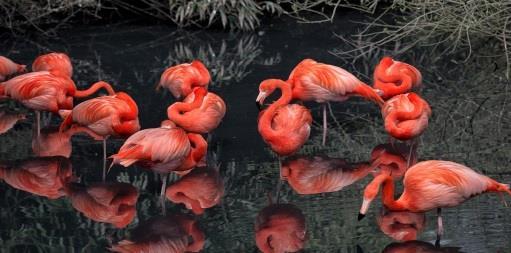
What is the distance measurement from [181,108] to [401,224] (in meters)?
1.78

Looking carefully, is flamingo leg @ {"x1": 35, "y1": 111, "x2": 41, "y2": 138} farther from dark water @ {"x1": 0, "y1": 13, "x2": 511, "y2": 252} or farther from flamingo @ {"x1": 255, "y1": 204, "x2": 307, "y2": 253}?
flamingo @ {"x1": 255, "y1": 204, "x2": 307, "y2": 253}

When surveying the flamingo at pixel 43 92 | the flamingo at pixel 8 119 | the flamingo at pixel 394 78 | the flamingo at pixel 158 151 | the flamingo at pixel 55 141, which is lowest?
the flamingo at pixel 8 119

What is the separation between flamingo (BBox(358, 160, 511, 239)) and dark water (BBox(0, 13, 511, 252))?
16cm

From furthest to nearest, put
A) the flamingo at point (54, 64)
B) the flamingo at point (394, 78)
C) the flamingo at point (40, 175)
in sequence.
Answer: the flamingo at point (54, 64) → the flamingo at point (394, 78) → the flamingo at point (40, 175)

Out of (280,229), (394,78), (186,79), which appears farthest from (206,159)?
(394,78)

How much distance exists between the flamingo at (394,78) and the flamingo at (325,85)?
0.30 meters

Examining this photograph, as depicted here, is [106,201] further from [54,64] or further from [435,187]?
[54,64]

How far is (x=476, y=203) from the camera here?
5695mm

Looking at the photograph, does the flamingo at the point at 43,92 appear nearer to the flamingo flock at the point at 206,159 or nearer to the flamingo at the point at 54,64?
the flamingo flock at the point at 206,159

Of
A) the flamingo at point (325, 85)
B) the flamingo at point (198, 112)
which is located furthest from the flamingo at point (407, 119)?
the flamingo at point (198, 112)

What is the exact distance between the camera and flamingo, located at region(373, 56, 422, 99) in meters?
7.48

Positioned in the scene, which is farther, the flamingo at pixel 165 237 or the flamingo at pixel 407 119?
the flamingo at pixel 407 119

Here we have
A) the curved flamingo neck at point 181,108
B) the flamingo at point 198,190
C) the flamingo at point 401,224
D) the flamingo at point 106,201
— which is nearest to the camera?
the flamingo at point 401,224

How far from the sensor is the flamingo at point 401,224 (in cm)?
530
